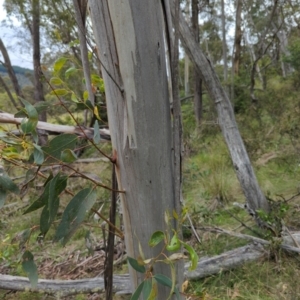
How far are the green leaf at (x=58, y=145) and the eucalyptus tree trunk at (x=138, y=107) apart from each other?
83 millimetres

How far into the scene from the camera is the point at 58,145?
59 cm

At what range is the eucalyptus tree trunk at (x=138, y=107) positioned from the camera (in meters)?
0.52

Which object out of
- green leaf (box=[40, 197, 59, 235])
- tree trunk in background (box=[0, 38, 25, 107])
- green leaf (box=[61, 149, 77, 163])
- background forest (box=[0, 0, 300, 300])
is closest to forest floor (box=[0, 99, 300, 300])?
background forest (box=[0, 0, 300, 300])

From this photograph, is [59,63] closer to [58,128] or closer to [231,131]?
[58,128]

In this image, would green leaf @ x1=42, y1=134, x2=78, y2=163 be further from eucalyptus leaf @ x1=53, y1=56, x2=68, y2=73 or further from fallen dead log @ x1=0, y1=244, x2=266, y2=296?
fallen dead log @ x1=0, y1=244, x2=266, y2=296

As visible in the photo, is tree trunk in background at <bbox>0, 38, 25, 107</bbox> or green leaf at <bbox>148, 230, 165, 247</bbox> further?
tree trunk in background at <bbox>0, 38, 25, 107</bbox>

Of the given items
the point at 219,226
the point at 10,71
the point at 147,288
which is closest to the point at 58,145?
the point at 147,288

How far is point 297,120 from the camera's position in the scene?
350 centimetres

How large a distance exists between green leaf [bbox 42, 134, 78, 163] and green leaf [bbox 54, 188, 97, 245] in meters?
0.09

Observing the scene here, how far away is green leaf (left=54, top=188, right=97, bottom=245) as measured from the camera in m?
0.55

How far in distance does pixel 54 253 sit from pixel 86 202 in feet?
7.11

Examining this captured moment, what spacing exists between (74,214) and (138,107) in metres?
0.22

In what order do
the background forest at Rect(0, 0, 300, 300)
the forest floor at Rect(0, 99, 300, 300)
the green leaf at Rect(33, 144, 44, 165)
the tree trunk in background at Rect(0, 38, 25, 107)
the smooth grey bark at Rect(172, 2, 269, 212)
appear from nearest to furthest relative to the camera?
the green leaf at Rect(33, 144, 44, 165), the background forest at Rect(0, 0, 300, 300), the forest floor at Rect(0, 99, 300, 300), the smooth grey bark at Rect(172, 2, 269, 212), the tree trunk in background at Rect(0, 38, 25, 107)

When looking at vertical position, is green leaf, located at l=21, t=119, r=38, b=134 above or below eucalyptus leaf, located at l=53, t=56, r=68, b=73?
below
